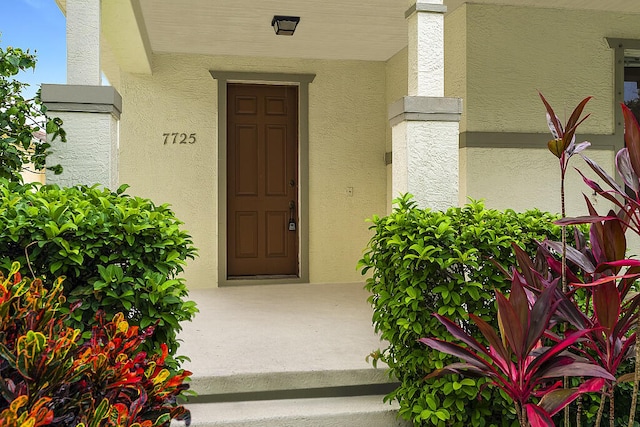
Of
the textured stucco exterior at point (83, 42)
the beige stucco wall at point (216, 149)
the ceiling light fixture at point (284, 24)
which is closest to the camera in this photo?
the textured stucco exterior at point (83, 42)

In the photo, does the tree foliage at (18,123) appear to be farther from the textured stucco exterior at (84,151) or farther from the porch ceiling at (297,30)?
the porch ceiling at (297,30)

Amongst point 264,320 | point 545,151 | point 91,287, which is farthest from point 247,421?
point 545,151

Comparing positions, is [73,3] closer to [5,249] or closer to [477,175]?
[5,249]

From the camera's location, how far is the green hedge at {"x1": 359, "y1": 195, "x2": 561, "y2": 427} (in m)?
2.51

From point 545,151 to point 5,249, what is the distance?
471 cm

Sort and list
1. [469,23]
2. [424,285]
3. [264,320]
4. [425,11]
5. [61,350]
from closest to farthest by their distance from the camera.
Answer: [61,350], [424,285], [425,11], [264,320], [469,23]

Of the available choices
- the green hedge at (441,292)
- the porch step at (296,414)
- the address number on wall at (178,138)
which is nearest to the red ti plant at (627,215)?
the green hedge at (441,292)

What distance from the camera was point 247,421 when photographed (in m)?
2.69

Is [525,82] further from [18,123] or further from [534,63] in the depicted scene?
[18,123]

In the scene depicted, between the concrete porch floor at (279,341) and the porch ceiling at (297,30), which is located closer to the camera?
the concrete porch floor at (279,341)

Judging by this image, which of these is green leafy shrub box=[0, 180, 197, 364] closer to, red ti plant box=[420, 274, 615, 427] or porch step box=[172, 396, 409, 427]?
porch step box=[172, 396, 409, 427]

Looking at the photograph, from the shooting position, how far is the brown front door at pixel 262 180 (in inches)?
253

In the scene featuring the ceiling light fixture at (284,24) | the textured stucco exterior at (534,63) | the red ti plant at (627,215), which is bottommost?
the red ti plant at (627,215)

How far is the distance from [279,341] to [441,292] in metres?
1.51
